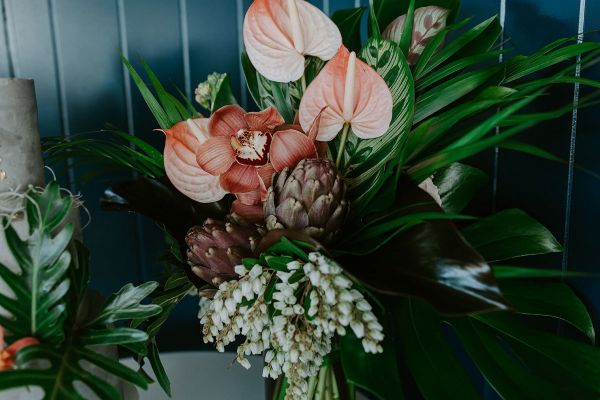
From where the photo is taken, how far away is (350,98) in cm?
61

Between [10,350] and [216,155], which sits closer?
[10,350]

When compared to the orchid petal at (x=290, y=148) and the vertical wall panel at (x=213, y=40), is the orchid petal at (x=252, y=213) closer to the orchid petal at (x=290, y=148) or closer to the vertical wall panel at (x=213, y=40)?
the orchid petal at (x=290, y=148)

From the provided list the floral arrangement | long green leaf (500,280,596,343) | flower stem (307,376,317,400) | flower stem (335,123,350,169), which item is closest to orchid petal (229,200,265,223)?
the floral arrangement

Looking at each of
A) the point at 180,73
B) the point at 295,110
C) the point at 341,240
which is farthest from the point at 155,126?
the point at 341,240

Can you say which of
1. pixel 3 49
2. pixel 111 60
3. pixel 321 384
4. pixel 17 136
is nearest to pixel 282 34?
pixel 17 136

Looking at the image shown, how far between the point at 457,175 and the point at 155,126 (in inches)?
25.3

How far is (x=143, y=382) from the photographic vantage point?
56 cm

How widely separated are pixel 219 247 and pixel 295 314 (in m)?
0.12

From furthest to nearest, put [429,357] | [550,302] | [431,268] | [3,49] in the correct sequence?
1. [3,49]
2. [550,302]
3. [429,357]
4. [431,268]

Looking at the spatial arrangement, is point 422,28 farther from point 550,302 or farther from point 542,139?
point 550,302

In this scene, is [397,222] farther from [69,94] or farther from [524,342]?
[69,94]

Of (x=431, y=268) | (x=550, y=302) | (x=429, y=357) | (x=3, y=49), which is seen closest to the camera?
(x=431, y=268)

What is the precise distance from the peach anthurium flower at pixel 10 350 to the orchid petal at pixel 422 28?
601 millimetres

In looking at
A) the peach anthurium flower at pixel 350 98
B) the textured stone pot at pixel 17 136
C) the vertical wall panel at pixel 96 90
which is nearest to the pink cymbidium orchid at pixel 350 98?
the peach anthurium flower at pixel 350 98
